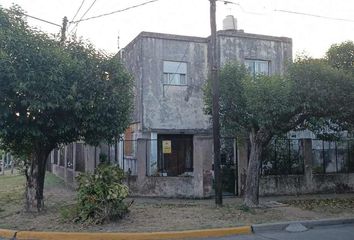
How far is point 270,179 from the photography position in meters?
16.1

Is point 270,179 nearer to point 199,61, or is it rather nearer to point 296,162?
point 296,162

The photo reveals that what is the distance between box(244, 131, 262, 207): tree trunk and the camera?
13.0 m

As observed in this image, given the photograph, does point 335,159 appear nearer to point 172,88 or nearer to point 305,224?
point 172,88

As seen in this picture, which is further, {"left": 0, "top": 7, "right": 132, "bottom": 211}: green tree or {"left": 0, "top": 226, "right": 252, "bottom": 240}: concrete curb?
{"left": 0, "top": 7, "right": 132, "bottom": 211}: green tree

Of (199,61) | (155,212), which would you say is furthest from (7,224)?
(199,61)

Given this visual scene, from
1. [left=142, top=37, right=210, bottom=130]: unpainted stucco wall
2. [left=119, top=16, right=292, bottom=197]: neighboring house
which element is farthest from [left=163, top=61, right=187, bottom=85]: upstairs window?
[left=142, top=37, right=210, bottom=130]: unpainted stucco wall

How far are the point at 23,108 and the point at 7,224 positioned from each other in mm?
2758

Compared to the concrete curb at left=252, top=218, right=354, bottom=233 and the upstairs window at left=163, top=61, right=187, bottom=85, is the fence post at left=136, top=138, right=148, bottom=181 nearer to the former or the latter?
the upstairs window at left=163, top=61, right=187, bottom=85

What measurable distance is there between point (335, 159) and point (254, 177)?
6704 mm

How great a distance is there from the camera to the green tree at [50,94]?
10.2 metres

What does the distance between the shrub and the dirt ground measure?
0.25 m

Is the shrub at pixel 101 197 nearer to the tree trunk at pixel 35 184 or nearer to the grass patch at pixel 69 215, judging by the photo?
the grass patch at pixel 69 215

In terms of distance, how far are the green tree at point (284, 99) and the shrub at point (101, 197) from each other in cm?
412

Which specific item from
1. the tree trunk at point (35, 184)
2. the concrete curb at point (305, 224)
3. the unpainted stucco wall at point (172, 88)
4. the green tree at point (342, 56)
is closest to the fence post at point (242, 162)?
the green tree at point (342, 56)
